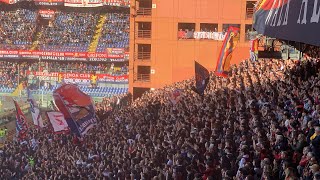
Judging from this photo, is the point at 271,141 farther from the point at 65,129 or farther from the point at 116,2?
the point at 116,2

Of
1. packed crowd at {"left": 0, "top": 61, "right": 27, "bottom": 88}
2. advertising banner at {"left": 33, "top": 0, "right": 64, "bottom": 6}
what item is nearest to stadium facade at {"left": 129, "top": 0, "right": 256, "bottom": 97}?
packed crowd at {"left": 0, "top": 61, "right": 27, "bottom": 88}

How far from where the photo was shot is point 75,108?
19.3 metres

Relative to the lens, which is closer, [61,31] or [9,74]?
[9,74]

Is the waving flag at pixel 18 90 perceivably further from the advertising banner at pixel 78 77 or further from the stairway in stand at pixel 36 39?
the stairway in stand at pixel 36 39

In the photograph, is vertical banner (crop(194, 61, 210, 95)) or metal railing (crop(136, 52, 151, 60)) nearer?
vertical banner (crop(194, 61, 210, 95))

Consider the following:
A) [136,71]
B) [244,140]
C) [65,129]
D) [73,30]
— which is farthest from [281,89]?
[73,30]

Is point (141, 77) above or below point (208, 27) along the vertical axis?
below

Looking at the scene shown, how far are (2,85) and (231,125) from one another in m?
41.4

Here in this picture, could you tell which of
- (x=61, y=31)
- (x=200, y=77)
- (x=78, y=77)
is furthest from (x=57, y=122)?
(x=61, y=31)

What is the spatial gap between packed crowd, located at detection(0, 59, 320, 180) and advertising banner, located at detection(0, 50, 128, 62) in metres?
28.3

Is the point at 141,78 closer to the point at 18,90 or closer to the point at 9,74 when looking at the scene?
the point at 18,90

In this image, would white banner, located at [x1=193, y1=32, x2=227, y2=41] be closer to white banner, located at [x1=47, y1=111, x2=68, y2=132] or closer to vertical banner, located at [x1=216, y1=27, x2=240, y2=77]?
vertical banner, located at [x1=216, y1=27, x2=240, y2=77]

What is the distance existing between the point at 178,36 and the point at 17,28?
86.0 feet

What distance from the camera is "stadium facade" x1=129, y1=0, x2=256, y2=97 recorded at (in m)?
34.7
